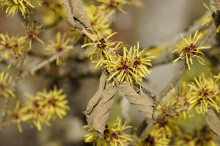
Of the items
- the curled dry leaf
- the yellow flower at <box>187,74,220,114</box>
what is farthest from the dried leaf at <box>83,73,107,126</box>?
the yellow flower at <box>187,74,220,114</box>

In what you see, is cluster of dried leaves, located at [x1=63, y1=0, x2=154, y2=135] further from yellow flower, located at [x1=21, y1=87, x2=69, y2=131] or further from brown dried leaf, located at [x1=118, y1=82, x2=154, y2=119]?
yellow flower, located at [x1=21, y1=87, x2=69, y2=131]

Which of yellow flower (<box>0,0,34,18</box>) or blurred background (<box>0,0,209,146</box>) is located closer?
yellow flower (<box>0,0,34,18</box>)

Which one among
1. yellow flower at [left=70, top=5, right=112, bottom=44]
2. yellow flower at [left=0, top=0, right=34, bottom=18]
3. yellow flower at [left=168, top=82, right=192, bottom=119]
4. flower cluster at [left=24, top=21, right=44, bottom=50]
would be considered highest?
yellow flower at [left=70, top=5, right=112, bottom=44]

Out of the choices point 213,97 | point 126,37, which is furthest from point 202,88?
point 126,37

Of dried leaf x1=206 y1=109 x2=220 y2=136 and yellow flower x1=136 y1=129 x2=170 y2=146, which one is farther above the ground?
dried leaf x1=206 y1=109 x2=220 y2=136

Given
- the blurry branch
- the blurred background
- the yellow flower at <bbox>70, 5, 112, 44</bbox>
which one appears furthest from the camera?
the blurred background

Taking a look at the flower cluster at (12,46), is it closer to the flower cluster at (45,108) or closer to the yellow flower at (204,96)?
the flower cluster at (45,108)
